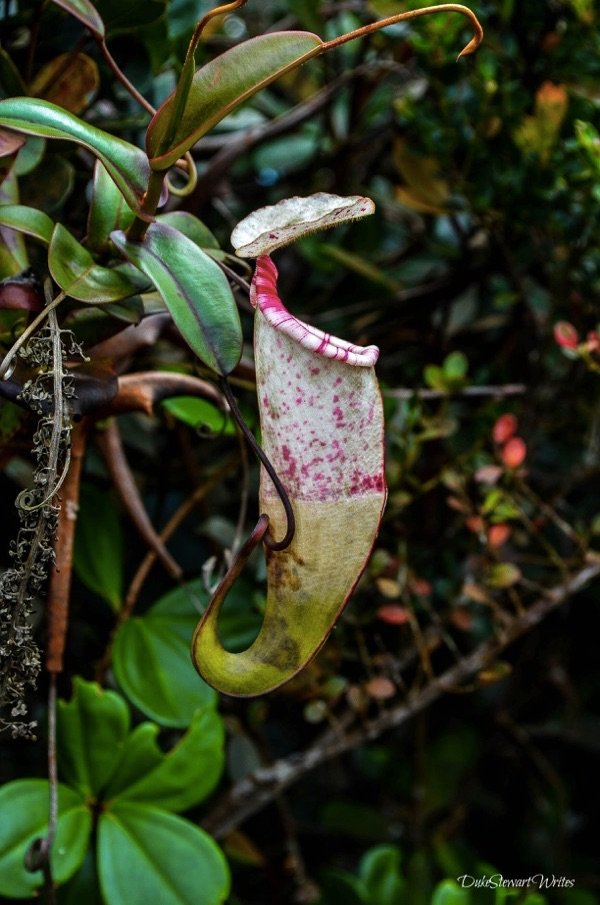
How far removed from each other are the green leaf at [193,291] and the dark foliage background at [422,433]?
0.14m

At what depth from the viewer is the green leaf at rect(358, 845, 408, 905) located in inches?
33.1

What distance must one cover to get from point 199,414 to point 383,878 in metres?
0.52

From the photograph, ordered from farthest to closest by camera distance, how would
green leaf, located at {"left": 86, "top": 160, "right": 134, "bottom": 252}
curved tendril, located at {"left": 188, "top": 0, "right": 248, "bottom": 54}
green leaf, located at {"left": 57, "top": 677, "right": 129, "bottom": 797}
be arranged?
green leaf, located at {"left": 57, "top": 677, "right": 129, "bottom": 797}, green leaf, located at {"left": 86, "top": 160, "right": 134, "bottom": 252}, curved tendril, located at {"left": 188, "top": 0, "right": 248, "bottom": 54}

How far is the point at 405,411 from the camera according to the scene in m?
0.85

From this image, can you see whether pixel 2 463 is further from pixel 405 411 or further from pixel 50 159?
pixel 405 411

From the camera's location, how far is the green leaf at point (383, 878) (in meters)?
0.84

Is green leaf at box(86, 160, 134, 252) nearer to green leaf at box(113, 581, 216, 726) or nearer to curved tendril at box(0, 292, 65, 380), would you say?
curved tendril at box(0, 292, 65, 380)

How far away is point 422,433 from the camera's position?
0.78 m

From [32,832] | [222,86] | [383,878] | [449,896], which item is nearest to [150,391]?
[222,86]

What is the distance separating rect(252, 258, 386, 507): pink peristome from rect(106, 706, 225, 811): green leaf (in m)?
0.27

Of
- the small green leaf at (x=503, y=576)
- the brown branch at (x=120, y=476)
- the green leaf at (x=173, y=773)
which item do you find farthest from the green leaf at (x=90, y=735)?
the small green leaf at (x=503, y=576)

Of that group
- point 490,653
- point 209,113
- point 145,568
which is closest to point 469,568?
point 490,653

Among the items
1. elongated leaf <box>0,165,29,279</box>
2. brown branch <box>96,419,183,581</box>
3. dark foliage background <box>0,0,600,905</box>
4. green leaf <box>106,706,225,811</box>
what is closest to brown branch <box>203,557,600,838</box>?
dark foliage background <box>0,0,600,905</box>

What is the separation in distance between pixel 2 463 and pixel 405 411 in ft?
1.37
